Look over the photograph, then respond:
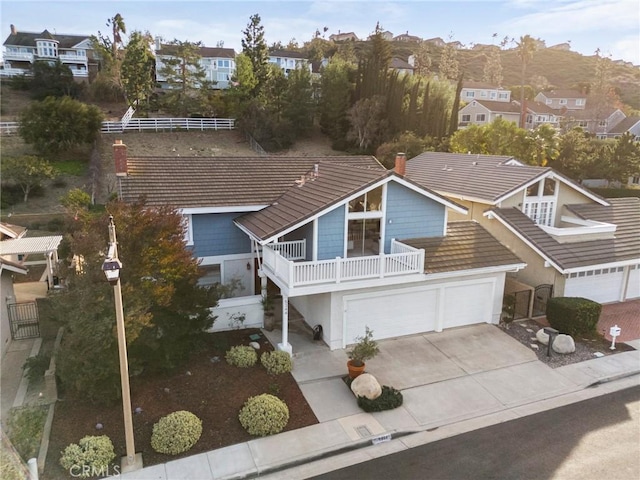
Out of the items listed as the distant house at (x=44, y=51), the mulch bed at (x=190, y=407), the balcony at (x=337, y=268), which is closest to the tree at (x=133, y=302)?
the mulch bed at (x=190, y=407)

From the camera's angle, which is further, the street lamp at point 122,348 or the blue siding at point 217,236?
the blue siding at point 217,236

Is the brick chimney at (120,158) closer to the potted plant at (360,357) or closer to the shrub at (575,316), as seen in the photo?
the potted plant at (360,357)

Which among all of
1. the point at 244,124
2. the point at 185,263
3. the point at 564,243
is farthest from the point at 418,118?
the point at 185,263

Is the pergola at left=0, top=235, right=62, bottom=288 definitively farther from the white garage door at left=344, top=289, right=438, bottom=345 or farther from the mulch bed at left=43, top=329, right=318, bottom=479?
the white garage door at left=344, top=289, right=438, bottom=345

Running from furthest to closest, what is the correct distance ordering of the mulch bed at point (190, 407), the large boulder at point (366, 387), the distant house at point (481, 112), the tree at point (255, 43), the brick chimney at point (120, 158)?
the distant house at point (481, 112)
the tree at point (255, 43)
the brick chimney at point (120, 158)
the large boulder at point (366, 387)
the mulch bed at point (190, 407)

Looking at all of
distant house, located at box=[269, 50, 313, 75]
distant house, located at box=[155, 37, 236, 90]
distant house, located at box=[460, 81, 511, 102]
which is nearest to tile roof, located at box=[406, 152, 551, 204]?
distant house, located at box=[155, 37, 236, 90]

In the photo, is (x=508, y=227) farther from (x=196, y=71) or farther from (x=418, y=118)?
(x=196, y=71)
